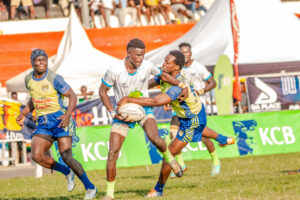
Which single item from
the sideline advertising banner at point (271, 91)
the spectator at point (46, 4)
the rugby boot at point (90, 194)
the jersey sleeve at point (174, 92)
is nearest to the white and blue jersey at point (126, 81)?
the jersey sleeve at point (174, 92)

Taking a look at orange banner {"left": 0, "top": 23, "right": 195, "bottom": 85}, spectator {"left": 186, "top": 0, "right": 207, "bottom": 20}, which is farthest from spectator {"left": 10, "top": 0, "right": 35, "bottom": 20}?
spectator {"left": 186, "top": 0, "right": 207, "bottom": 20}

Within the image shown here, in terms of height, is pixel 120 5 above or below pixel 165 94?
above

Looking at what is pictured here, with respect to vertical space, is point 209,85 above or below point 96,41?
below

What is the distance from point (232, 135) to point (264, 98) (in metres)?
3.16

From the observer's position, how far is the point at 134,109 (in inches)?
346

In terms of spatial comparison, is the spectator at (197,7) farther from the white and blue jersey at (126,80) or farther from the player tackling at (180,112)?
the white and blue jersey at (126,80)

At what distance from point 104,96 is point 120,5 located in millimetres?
23286

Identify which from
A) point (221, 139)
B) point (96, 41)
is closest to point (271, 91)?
point (221, 139)

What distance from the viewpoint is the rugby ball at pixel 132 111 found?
8706 millimetres

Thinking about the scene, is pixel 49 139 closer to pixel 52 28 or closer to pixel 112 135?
pixel 112 135

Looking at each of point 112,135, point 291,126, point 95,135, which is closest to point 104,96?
point 112,135

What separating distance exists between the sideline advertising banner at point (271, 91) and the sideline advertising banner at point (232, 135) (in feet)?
7.82

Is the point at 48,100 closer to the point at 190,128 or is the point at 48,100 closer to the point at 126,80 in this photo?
the point at 126,80

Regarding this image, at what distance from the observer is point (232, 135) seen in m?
17.1
